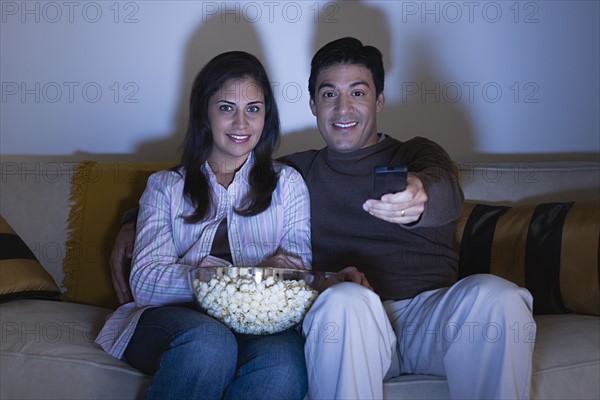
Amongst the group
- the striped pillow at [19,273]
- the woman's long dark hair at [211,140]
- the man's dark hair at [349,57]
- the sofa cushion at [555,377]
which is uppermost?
the man's dark hair at [349,57]

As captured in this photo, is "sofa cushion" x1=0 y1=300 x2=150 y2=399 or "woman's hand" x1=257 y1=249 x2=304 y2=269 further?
"woman's hand" x1=257 y1=249 x2=304 y2=269

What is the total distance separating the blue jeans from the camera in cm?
155

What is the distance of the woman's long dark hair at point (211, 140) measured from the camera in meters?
1.96

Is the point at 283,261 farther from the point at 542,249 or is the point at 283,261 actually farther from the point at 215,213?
the point at 542,249

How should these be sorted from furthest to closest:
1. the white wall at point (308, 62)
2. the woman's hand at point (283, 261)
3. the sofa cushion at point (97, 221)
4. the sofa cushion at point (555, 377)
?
the white wall at point (308, 62) → the sofa cushion at point (97, 221) → the woman's hand at point (283, 261) → the sofa cushion at point (555, 377)

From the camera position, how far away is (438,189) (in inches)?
64.3

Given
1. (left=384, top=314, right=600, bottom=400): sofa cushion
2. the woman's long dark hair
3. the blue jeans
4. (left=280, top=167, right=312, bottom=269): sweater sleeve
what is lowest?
(left=384, top=314, right=600, bottom=400): sofa cushion

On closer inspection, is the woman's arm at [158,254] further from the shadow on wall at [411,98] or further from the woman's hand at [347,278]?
the shadow on wall at [411,98]

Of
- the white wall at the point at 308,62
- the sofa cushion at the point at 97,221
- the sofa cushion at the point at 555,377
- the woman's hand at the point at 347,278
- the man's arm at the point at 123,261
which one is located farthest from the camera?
the white wall at the point at 308,62

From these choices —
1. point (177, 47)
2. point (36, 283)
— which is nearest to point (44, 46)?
point (177, 47)

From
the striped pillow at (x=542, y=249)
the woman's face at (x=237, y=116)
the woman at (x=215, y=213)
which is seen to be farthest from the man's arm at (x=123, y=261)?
the striped pillow at (x=542, y=249)

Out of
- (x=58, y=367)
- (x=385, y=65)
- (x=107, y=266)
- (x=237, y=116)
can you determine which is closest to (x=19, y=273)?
(x=107, y=266)

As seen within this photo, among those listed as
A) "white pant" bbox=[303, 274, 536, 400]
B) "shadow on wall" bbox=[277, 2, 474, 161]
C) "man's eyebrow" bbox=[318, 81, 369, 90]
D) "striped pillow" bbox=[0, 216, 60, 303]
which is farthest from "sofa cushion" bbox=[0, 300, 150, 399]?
"shadow on wall" bbox=[277, 2, 474, 161]

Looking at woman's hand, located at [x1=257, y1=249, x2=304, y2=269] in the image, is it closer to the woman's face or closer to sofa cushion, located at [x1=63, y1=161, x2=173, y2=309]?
the woman's face
